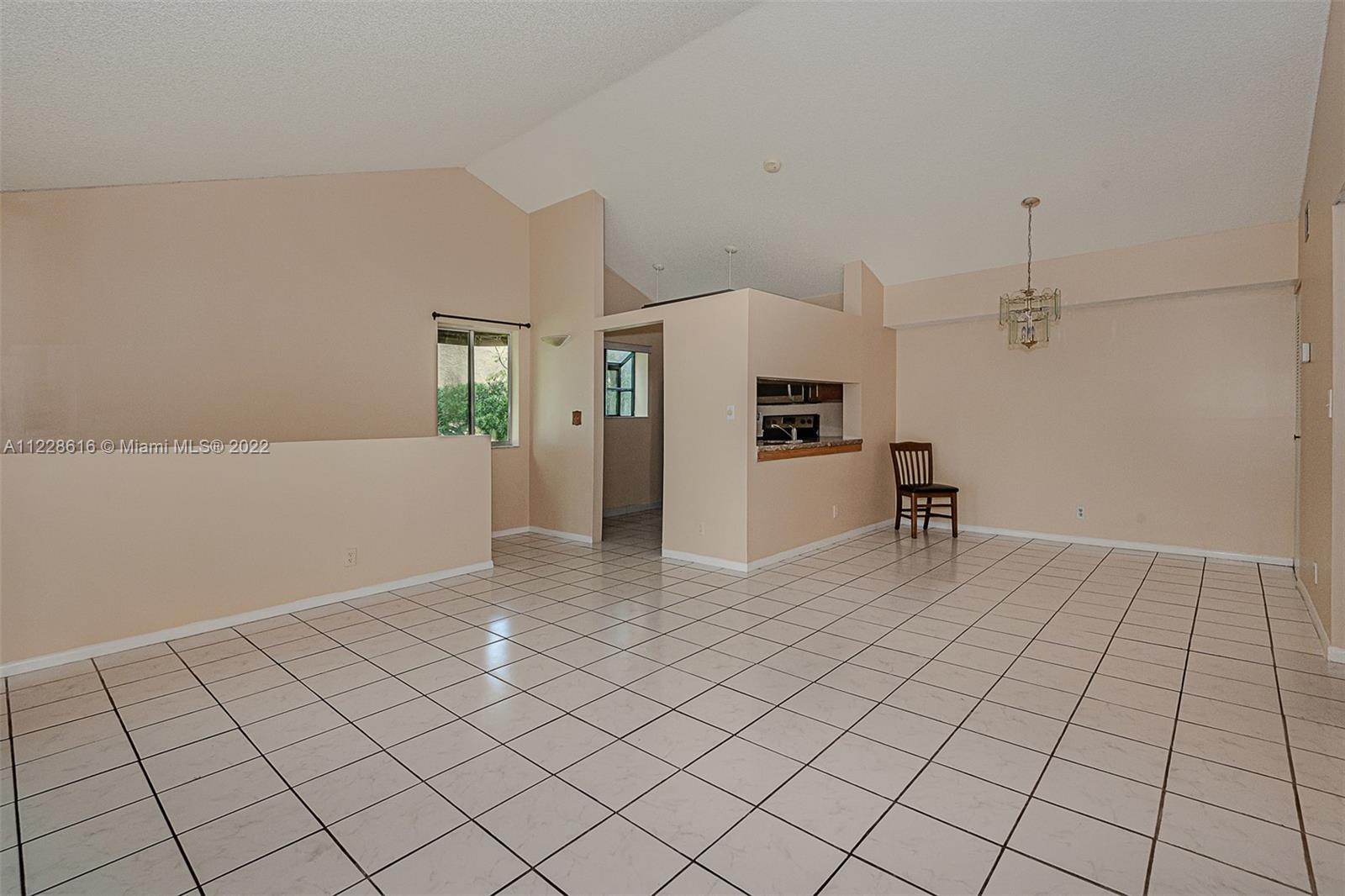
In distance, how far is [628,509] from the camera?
8.77 m

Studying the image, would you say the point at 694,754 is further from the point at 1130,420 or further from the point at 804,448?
the point at 1130,420

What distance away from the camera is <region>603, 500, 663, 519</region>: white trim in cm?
852

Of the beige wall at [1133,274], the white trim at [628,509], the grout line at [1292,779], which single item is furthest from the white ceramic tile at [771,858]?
the white trim at [628,509]

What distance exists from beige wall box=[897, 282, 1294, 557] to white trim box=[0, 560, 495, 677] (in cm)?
556

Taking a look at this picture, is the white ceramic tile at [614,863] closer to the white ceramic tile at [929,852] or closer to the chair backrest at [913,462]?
the white ceramic tile at [929,852]

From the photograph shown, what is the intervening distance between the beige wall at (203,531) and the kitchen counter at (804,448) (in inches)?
103

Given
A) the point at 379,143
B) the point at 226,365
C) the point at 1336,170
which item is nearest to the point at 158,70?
the point at 379,143

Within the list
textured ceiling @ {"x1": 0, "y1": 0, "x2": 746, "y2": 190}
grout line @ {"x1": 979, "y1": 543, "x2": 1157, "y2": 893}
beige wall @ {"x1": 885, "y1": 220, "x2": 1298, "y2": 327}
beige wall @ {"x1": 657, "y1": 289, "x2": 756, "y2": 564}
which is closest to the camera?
grout line @ {"x1": 979, "y1": 543, "x2": 1157, "y2": 893}

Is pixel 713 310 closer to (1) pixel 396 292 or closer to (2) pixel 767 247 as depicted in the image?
(2) pixel 767 247

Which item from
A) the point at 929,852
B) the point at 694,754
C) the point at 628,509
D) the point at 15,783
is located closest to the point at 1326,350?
the point at 929,852

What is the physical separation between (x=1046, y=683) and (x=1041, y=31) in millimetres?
3726

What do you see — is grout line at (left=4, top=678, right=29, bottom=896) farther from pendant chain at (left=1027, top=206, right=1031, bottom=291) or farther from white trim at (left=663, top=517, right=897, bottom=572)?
pendant chain at (left=1027, top=206, right=1031, bottom=291)

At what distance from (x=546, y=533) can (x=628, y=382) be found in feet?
8.38

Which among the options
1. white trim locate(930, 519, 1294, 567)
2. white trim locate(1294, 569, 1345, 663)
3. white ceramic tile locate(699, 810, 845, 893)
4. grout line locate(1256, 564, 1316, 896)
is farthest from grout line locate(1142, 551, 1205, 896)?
white trim locate(930, 519, 1294, 567)
